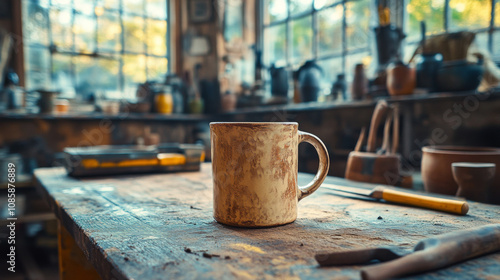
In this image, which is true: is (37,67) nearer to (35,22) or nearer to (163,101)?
(35,22)

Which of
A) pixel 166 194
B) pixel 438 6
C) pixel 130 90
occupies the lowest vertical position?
pixel 166 194

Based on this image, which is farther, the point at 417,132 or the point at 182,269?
the point at 417,132

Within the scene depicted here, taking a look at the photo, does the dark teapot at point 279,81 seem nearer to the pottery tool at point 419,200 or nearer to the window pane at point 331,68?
the window pane at point 331,68

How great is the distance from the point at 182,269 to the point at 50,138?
3210 millimetres

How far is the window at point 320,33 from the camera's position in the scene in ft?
9.55

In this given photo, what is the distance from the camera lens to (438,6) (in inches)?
93.6

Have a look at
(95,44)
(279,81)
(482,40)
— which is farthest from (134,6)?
(482,40)

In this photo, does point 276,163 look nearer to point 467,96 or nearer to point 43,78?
point 467,96

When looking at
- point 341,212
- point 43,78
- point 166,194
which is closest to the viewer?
point 341,212

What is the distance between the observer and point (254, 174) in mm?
592

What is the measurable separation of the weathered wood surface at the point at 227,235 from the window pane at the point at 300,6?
286 cm

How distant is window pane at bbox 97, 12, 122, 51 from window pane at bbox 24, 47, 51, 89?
555 mm

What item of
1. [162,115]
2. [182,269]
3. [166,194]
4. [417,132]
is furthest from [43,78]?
[182,269]

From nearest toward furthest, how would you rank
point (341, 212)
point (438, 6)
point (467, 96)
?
point (341, 212), point (467, 96), point (438, 6)
